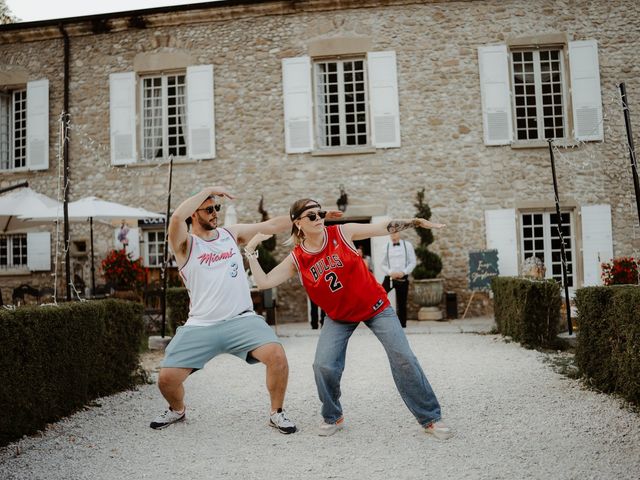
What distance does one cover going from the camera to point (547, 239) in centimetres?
1154

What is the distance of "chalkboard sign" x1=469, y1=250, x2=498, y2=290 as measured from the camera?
11086 millimetres

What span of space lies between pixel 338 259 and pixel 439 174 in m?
8.17

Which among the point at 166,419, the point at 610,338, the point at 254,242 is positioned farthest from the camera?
the point at 610,338

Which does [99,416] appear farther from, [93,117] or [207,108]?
[93,117]

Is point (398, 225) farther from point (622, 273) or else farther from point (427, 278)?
point (622, 273)

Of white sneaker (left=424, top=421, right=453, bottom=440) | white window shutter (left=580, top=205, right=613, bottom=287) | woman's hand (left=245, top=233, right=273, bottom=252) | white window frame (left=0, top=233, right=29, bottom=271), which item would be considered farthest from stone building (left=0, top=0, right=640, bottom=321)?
white sneaker (left=424, top=421, right=453, bottom=440)

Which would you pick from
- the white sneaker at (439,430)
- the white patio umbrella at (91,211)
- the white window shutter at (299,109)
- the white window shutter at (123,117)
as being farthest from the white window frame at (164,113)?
the white sneaker at (439,430)

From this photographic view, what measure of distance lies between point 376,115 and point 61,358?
28.0 ft

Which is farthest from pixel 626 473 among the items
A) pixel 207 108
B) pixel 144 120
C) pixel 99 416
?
pixel 144 120

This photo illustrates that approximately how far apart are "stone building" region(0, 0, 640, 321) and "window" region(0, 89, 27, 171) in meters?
1.19

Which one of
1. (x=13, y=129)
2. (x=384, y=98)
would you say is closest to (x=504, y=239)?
(x=384, y=98)

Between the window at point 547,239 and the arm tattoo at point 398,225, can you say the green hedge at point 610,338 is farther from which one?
the window at point 547,239

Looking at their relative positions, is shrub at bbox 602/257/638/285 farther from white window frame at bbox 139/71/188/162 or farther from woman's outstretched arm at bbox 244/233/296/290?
white window frame at bbox 139/71/188/162

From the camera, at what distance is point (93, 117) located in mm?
12523
